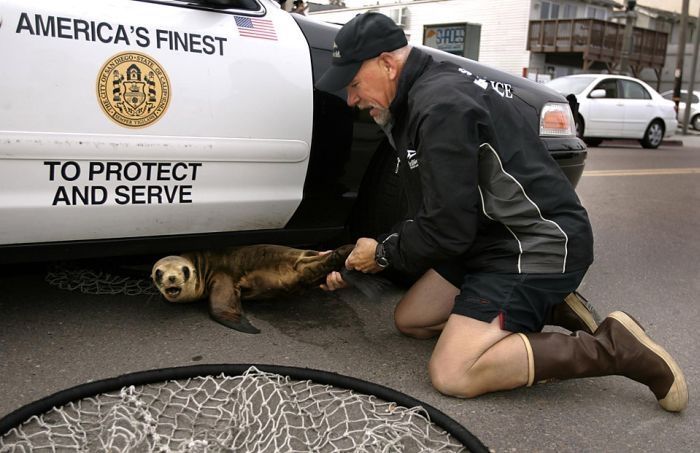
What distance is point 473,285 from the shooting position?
8.01 ft

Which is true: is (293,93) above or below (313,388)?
above

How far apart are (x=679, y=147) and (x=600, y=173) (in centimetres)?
761

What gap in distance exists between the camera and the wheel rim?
13758 millimetres

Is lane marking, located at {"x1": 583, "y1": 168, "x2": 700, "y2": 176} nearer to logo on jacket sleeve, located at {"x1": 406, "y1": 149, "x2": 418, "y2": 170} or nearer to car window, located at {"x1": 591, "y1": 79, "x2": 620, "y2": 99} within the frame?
car window, located at {"x1": 591, "y1": 79, "x2": 620, "y2": 99}

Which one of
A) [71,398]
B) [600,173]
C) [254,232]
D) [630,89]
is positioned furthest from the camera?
[630,89]

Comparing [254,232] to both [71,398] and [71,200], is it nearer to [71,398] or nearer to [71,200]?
[71,200]

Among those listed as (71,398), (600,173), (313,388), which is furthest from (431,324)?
(600,173)

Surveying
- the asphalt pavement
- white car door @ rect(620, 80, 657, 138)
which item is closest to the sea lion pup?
the asphalt pavement

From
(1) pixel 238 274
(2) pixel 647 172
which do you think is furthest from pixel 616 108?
(1) pixel 238 274

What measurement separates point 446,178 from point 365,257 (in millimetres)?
501

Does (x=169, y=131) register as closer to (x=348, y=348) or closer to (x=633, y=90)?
(x=348, y=348)

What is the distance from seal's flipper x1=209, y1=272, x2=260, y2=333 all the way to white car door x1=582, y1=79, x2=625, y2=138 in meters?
10.9

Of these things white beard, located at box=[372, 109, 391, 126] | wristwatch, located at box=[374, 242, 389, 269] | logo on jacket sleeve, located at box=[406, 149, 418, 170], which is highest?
white beard, located at box=[372, 109, 391, 126]

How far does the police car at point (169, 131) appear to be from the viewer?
227 centimetres
